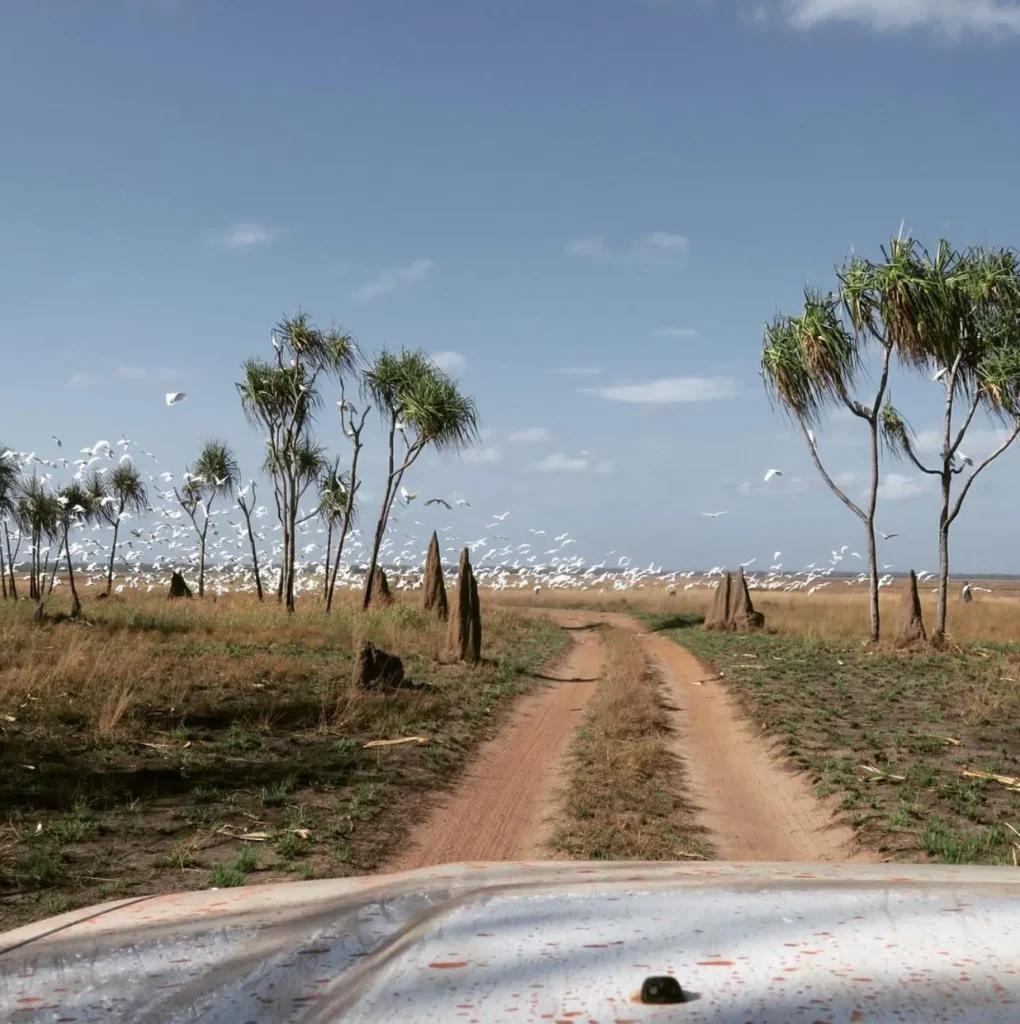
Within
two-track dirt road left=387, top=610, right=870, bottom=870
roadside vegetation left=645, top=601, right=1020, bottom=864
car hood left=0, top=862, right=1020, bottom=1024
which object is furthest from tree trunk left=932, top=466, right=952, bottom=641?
car hood left=0, top=862, right=1020, bottom=1024

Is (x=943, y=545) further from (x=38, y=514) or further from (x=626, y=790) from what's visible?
(x=38, y=514)

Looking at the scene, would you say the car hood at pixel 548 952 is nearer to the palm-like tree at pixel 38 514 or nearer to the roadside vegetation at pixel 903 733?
the roadside vegetation at pixel 903 733

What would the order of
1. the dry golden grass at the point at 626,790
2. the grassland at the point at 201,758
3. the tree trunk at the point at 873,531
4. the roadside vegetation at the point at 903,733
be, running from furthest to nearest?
the tree trunk at the point at 873,531, the roadside vegetation at the point at 903,733, the dry golden grass at the point at 626,790, the grassland at the point at 201,758

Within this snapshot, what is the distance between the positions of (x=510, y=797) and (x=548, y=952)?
6.82 m

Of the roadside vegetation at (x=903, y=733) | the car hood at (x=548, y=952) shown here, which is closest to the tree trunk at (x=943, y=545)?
the roadside vegetation at (x=903, y=733)

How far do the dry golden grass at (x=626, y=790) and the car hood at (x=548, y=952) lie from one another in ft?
15.1

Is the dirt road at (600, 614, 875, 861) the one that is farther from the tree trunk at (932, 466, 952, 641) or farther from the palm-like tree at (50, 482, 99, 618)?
the palm-like tree at (50, 482, 99, 618)

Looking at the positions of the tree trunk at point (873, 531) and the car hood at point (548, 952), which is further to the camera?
the tree trunk at point (873, 531)

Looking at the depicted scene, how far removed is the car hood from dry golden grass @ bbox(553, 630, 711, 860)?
4601mm

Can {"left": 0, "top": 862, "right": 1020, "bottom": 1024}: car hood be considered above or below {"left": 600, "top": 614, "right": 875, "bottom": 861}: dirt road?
above

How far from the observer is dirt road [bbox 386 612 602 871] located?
6.57 metres

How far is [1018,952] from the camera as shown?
134 centimetres

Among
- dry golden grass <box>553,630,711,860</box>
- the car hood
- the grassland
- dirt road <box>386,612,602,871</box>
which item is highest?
the car hood

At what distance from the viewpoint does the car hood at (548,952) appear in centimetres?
123
